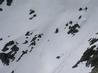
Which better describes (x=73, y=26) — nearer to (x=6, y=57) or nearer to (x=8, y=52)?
(x=8, y=52)

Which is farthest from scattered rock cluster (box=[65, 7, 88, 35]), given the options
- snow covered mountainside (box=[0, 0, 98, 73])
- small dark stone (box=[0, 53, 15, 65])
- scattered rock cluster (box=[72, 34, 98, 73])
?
scattered rock cluster (box=[72, 34, 98, 73])

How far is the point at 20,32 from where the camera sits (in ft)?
256

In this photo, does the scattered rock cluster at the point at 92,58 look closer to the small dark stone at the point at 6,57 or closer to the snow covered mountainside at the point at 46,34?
→ the snow covered mountainside at the point at 46,34

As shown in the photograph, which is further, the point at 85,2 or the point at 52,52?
the point at 85,2

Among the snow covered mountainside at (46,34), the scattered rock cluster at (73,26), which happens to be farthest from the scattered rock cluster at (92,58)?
the scattered rock cluster at (73,26)

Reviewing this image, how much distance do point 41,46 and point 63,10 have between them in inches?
592

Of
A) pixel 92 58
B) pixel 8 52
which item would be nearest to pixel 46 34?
pixel 8 52

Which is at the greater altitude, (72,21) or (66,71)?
(72,21)

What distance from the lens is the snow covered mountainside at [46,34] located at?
61.2m

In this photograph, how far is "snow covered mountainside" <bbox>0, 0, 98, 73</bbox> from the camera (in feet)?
201

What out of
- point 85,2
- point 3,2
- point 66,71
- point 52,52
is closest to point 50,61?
Result: point 52,52

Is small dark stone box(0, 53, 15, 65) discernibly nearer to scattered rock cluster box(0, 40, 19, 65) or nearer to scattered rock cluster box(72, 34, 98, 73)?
scattered rock cluster box(0, 40, 19, 65)

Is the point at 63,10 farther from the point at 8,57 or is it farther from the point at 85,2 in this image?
the point at 8,57

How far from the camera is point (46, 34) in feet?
241
